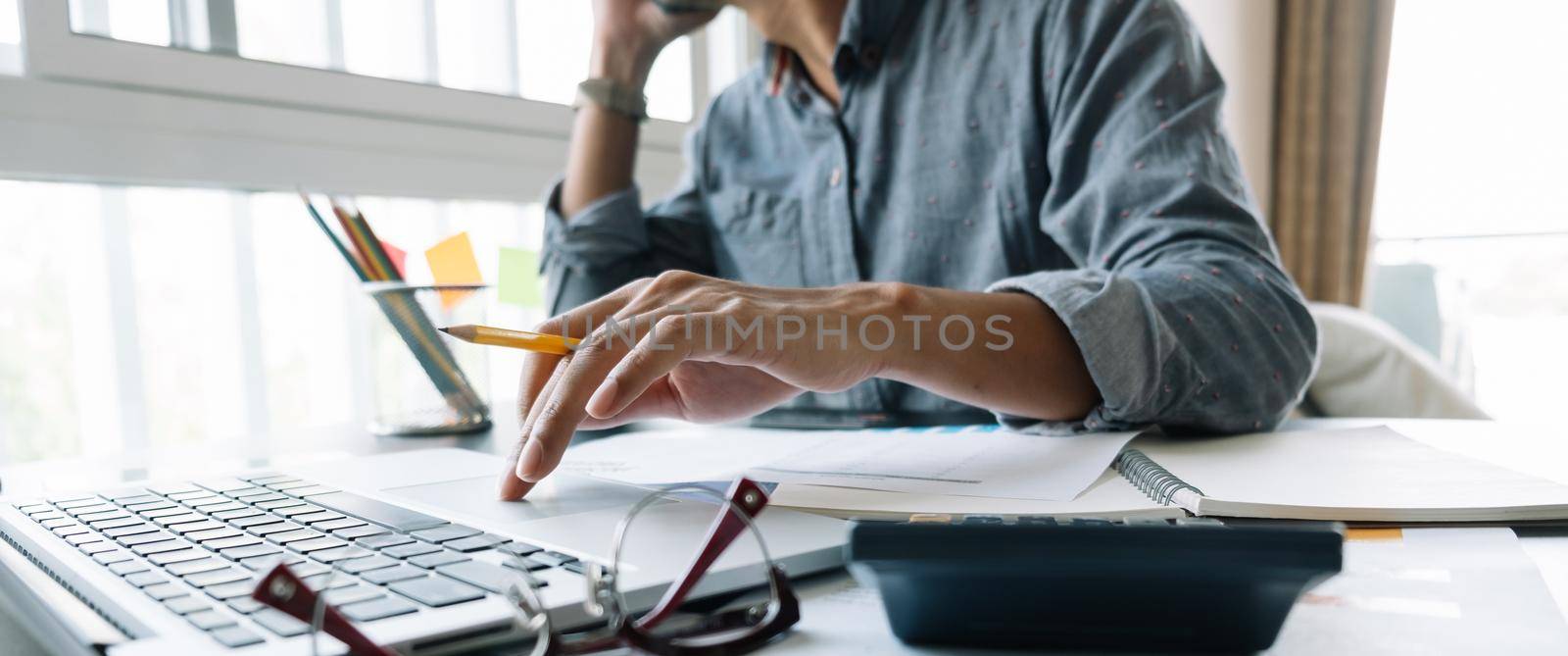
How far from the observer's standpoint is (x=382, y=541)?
376mm

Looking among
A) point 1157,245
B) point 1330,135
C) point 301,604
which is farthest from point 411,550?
point 1330,135

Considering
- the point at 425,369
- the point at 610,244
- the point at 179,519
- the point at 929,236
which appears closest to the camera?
the point at 179,519

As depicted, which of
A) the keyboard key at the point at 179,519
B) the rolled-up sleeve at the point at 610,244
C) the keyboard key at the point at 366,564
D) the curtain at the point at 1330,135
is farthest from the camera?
the curtain at the point at 1330,135

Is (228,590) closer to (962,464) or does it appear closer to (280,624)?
(280,624)

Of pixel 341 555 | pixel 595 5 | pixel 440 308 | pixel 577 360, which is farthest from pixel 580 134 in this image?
pixel 341 555

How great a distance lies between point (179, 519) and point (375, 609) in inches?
8.4

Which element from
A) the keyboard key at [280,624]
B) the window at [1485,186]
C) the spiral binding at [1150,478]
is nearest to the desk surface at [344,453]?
the spiral binding at [1150,478]

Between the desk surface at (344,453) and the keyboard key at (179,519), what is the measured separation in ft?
0.44

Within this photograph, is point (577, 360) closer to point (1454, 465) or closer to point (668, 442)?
point (668, 442)

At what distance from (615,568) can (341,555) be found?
0.14 m

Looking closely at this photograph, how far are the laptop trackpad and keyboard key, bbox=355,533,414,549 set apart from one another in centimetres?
4

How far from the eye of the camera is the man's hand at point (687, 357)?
18.8 inches

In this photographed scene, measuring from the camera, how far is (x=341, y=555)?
363mm

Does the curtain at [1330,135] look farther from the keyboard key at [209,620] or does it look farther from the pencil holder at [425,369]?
the keyboard key at [209,620]
